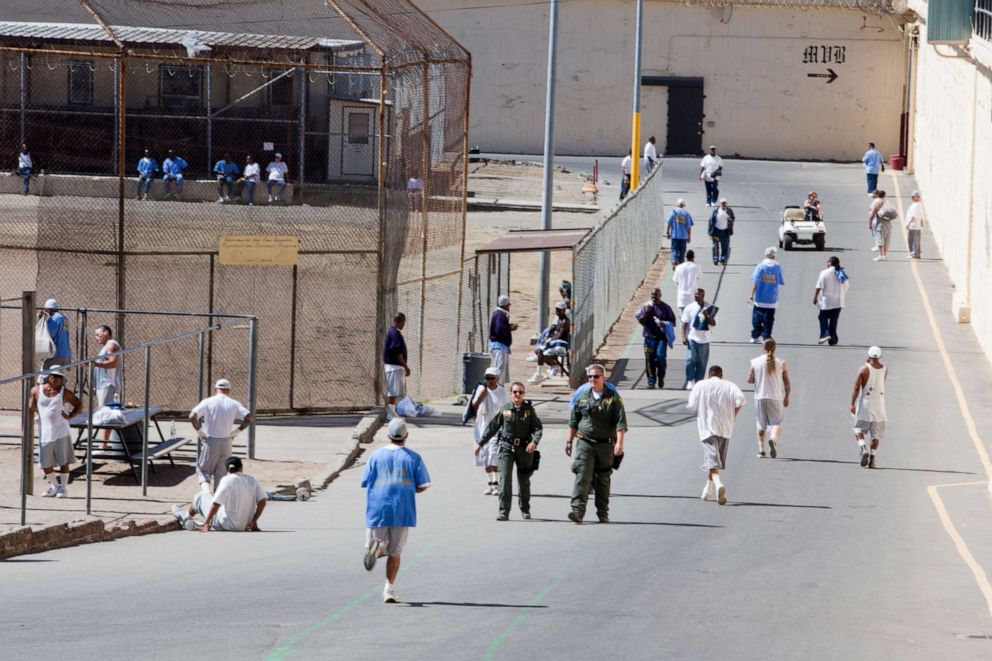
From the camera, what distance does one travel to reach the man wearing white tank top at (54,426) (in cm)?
1568

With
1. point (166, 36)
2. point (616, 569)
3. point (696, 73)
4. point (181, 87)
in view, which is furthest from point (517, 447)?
point (696, 73)

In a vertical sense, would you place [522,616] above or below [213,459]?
below

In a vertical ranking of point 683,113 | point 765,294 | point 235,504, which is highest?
point 683,113

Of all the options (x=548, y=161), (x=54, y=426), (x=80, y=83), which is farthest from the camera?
(x=80, y=83)

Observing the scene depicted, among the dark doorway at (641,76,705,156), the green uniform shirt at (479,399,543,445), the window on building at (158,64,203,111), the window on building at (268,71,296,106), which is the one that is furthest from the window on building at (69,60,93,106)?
the green uniform shirt at (479,399,543,445)

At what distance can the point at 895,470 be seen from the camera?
1836cm

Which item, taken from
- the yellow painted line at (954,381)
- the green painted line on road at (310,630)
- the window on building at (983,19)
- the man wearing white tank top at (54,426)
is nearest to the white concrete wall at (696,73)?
the yellow painted line at (954,381)

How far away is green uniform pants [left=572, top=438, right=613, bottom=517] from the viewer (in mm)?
14523

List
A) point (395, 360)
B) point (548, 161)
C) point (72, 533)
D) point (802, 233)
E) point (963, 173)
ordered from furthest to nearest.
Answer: point (802, 233) < point (963, 173) < point (548, 161) < point (395, 360) < point (72, 533)

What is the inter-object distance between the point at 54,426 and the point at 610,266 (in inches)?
548

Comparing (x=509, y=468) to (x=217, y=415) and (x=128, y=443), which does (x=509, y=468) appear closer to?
(x=217, y=415)

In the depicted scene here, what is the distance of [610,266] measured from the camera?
91.0 ft

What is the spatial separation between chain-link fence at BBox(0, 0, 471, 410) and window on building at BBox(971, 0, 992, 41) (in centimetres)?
966

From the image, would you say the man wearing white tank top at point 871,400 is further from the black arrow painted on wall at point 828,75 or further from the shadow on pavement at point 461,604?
the black arrow painted on wall at point 828,75
